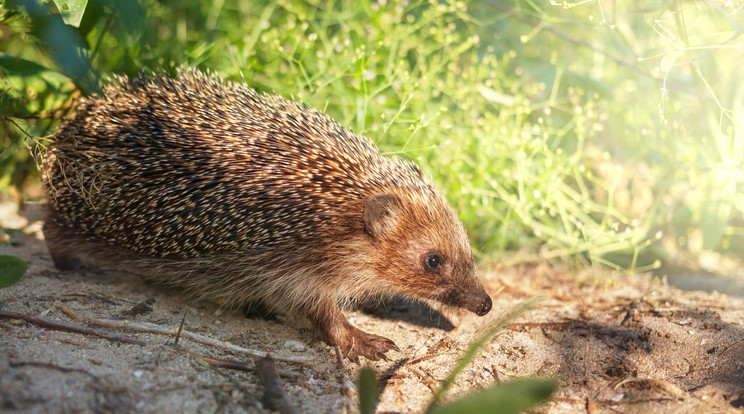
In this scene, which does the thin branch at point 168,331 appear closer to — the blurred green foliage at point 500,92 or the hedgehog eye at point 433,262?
the hedgehog eye at point 433,262

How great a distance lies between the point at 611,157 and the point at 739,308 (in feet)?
8.74

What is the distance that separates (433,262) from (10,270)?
2848 millimetres

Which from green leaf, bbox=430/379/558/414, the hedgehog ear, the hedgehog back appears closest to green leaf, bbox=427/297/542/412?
green leaf, bbox=430/379/558/414

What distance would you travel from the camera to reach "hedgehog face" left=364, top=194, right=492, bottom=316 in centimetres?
396

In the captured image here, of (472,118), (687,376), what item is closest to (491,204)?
(472,118)

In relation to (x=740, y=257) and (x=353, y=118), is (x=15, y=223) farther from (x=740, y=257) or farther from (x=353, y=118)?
(x=740, y=257)

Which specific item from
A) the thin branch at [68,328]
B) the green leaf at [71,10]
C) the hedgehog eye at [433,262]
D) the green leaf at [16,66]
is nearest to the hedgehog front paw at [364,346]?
the hedgehog eye at [433,262]

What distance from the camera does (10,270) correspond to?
11.5 feet

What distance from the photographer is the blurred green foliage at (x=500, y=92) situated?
14.8 ft

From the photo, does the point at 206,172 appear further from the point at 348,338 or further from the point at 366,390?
the point at 366,390

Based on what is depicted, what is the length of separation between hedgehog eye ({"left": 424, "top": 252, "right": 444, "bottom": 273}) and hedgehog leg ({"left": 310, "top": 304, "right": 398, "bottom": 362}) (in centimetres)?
61

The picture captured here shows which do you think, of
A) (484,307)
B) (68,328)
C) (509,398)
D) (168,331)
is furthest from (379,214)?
(68,328)

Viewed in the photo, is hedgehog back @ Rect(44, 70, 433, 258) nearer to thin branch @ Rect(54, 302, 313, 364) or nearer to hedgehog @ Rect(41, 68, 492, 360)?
hedgehog @ Rect(41, 68, 492, 360)

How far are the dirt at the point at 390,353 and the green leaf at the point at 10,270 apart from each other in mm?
159
